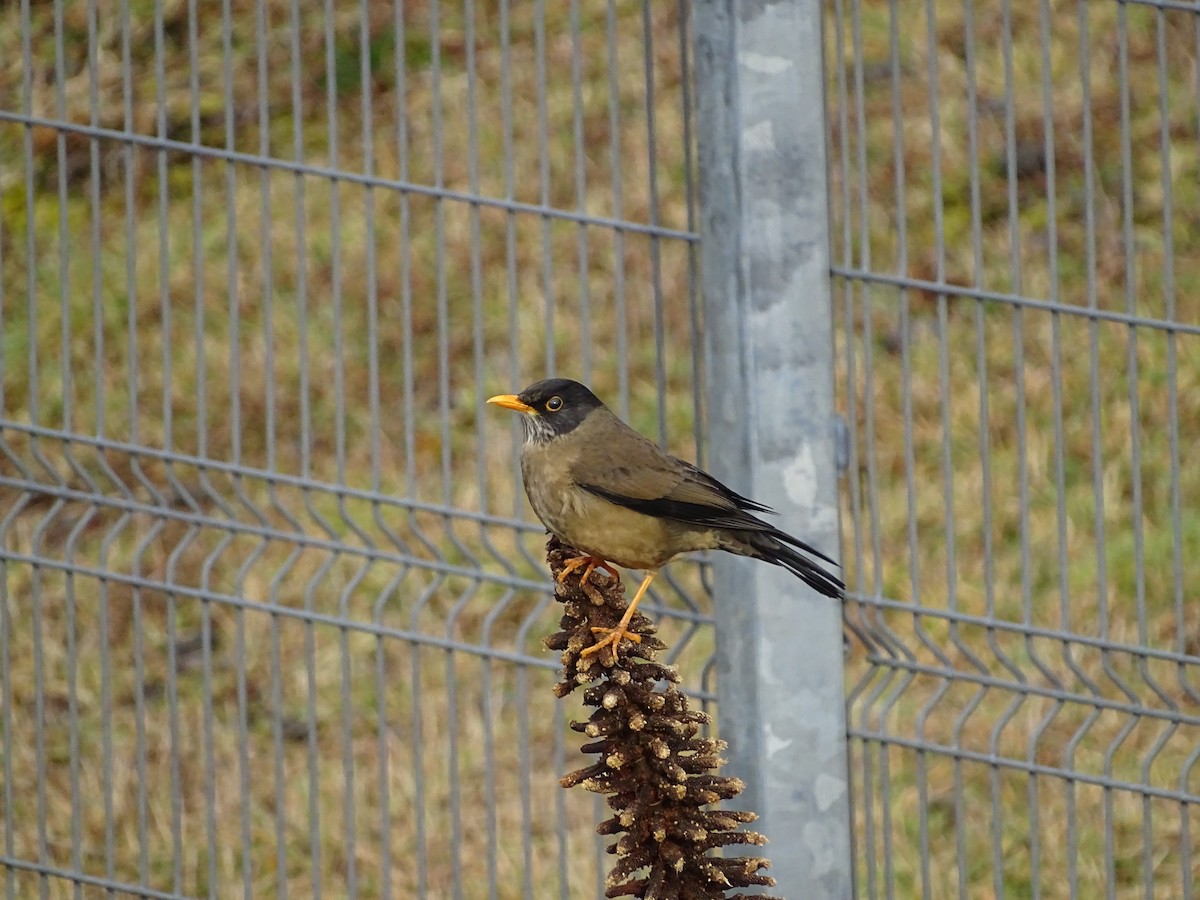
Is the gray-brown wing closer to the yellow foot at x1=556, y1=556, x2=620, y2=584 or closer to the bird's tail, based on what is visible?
the bird's tail

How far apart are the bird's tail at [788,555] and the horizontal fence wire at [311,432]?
1.52 ft

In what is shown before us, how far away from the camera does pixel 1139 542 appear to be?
3.97m

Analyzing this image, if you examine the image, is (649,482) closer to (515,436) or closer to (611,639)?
(515,436)

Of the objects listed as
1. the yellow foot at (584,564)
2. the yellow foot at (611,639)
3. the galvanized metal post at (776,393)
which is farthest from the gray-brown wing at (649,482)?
the yellow foot at (611,639)

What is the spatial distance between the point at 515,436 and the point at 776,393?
1.09 metres

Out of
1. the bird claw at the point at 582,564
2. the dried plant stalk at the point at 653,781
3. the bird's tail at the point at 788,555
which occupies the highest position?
the bird's tail at the point at 788,555

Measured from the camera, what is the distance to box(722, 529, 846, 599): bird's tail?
11.7 ft

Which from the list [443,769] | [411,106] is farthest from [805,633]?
[411,106]

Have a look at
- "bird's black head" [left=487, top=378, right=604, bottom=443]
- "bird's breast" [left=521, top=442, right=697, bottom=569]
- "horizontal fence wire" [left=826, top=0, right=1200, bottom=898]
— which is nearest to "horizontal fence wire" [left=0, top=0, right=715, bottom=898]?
"bird's black head" [left=487, top=378, right=604, bottom=443]

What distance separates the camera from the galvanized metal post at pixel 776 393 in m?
3.77

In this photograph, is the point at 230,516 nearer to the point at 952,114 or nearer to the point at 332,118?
the point at 332,118

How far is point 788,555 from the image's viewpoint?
3.64 metres

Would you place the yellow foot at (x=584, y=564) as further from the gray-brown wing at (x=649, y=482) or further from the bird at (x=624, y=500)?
the gray-brown wing at (x=649, y=482)

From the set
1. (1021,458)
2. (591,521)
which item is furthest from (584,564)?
(1021,458)
